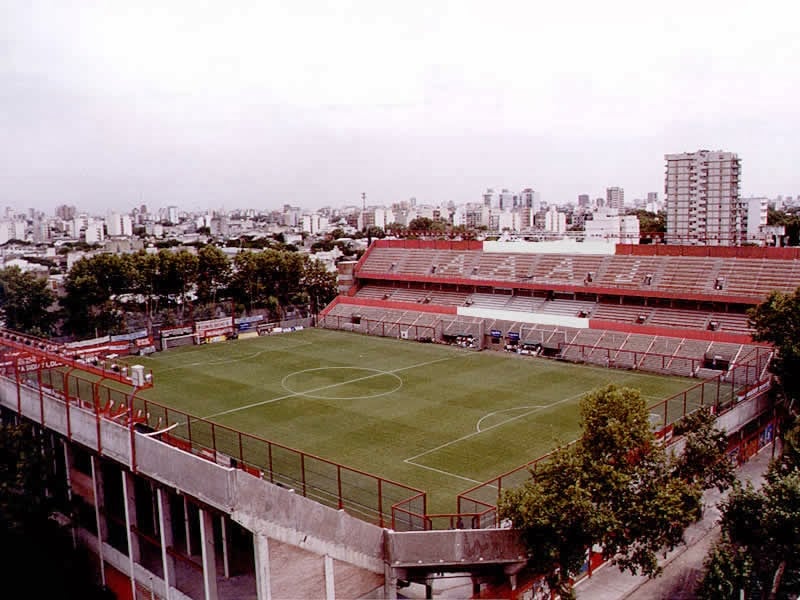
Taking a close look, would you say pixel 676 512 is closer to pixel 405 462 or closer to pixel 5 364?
pixel 405 462

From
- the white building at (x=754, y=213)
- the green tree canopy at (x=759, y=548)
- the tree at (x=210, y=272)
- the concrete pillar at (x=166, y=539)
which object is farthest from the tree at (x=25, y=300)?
the white building at (x=754, y=213)

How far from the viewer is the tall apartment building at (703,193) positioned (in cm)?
14100

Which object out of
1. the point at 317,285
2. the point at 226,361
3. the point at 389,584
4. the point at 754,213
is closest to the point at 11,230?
the point at 317,285

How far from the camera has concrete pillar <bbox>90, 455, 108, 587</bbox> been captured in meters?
22.9

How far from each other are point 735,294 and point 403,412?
24.1 meters

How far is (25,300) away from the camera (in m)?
58.6

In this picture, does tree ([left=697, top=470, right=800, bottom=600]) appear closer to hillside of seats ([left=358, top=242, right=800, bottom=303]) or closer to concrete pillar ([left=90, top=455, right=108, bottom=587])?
concrete pillar ([left=90, top=455, right=108, bottom=587])

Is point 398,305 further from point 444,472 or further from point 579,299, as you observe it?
point 444,472

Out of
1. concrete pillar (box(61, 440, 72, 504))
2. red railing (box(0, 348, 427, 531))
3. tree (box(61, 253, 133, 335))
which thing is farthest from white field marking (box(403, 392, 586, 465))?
tree (box(61, 253, 133, 335))

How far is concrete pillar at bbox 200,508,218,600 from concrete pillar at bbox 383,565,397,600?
445 cm

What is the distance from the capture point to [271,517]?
17047mm

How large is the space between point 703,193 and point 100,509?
142525mm

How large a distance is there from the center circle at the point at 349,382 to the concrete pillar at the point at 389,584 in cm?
2025

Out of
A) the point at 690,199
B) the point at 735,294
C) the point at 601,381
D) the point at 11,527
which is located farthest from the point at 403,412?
the point at 690,199
